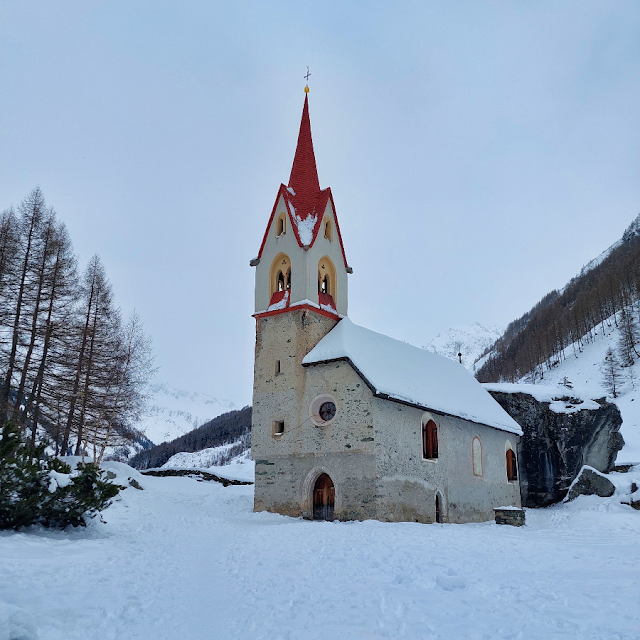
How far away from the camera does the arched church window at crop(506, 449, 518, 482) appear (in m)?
29.3

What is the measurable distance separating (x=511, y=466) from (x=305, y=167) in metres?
19.3

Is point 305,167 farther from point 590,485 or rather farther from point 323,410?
point 590,485

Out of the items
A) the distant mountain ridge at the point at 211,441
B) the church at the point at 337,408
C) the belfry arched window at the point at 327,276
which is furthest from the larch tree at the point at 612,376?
the distant mountain ridge at the point at 211,441

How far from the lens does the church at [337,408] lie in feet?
64.6

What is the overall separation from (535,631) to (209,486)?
25433 mm

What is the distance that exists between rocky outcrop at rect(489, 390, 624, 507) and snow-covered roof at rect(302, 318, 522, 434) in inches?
70.1

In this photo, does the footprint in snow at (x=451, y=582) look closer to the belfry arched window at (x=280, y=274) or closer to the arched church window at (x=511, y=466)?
the belfry arched window at (x=280, y=274)

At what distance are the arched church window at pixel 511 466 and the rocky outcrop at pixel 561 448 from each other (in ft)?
3.57

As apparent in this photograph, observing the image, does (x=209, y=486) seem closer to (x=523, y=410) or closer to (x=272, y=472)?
(x=272, y=472)

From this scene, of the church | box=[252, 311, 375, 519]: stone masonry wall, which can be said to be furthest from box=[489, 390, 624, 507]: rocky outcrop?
box=[252, 311, 375, 519]: stone masonry wall

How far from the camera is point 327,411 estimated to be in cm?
2092

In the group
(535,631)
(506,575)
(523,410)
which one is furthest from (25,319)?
(523,410)

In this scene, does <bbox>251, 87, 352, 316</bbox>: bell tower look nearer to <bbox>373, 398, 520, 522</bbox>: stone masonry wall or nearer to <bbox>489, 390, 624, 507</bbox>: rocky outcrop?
<bbox>373, 398, 520, 522</bbox>: stone masonry wall

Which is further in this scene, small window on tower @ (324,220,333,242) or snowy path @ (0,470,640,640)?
small window on tower @ (324,220,333,242)
